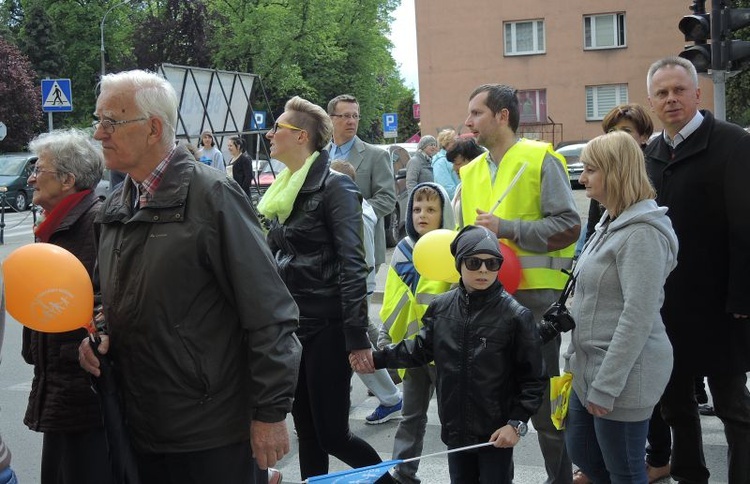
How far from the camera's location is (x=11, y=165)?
3027cm

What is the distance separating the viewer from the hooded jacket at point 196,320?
282 centimetres

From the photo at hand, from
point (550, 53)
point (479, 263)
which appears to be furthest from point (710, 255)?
point (550, 53)

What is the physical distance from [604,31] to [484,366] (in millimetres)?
37208

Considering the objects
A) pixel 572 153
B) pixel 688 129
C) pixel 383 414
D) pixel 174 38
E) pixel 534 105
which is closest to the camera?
pixel 688 129

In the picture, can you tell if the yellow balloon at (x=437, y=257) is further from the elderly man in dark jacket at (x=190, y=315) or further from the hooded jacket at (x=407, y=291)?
the elderly man in dark jacket at (x=190, y=315)

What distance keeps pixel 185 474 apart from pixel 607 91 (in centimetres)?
3818

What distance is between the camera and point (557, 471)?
14.9ft

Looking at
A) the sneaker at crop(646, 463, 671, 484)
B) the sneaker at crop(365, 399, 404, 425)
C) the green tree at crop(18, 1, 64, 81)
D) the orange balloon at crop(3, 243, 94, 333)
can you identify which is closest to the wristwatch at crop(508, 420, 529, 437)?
A: the sneaker at crop(646, 463, 671, 484)

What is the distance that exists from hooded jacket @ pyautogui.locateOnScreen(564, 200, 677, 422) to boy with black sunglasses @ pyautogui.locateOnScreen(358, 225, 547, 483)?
23cm

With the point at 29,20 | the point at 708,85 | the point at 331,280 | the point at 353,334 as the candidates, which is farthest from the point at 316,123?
the point at 29,20

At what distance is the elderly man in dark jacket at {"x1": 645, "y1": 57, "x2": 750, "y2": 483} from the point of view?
13.8 ft

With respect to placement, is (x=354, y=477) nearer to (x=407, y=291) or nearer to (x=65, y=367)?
(x=65, y=367)

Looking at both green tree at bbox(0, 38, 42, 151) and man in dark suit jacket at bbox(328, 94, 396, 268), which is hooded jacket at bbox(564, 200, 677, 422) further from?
green tree at bbox(0, 38, 42, 151)

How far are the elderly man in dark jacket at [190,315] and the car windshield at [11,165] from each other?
94.5 feet
